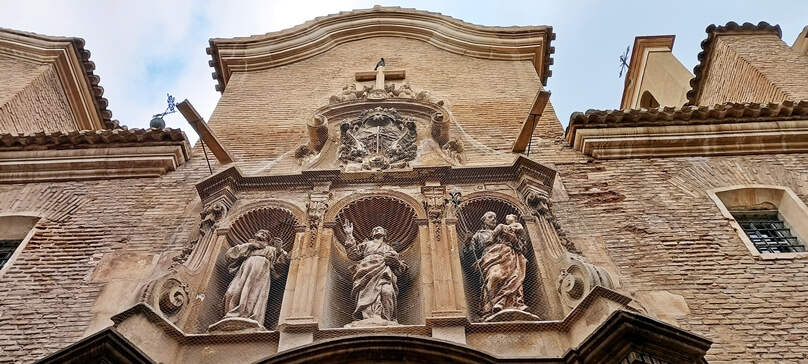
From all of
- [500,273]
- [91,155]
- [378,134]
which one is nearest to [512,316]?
[500,273]

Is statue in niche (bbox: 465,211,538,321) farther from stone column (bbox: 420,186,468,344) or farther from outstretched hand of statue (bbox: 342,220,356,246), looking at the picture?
outstretched hand of statue (bbox: 342,220,356,246)

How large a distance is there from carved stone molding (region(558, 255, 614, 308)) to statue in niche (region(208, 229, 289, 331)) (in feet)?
8.28

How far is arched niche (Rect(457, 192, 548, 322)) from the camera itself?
6250 mm

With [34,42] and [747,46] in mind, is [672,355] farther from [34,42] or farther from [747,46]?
[34,42]

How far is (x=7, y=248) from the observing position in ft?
25.4

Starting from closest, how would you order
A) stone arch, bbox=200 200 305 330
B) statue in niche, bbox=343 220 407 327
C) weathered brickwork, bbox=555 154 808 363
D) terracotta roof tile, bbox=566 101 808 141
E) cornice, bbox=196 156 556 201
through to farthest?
weathered brickwork, bbox=555 154 808 363 < statue in niche, bbox=343 220 407 327 < stone arch, bbox=200 200 305 330 < cornice, bbox=196 156 556 201 < terracotta roof tile, bbox=566 101 808 141

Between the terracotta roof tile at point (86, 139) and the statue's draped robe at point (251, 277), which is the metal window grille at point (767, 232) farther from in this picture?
the terracotta roof tile at point (86, 139)

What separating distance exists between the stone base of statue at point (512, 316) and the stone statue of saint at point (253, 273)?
1.92 meters

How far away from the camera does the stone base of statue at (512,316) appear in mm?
5844

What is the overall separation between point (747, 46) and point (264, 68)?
8.32 meters

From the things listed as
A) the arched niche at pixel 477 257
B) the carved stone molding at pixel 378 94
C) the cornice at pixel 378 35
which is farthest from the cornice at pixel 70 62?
the arched niche at pixel 477 257

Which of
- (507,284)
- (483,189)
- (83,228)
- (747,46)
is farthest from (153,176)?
(747,46)

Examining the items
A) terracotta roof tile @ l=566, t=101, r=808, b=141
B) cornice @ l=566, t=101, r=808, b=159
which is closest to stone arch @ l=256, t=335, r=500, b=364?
cornice @ l=566, t=101, r=808, b=159

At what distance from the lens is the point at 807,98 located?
34.3ft
